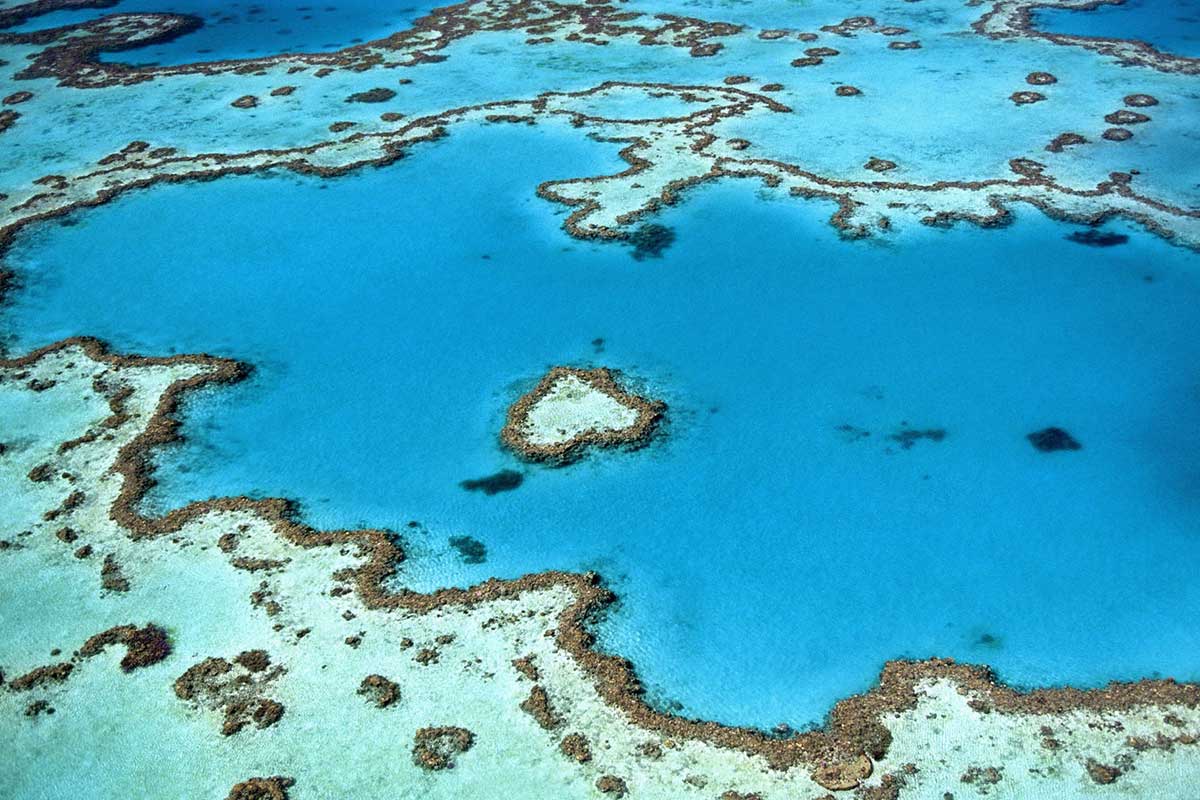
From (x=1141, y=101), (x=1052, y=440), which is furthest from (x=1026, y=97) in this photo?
(x=1052, y=440)

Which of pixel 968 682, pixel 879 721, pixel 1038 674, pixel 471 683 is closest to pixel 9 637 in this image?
pixel 471 683

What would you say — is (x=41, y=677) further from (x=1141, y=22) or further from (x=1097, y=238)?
(x=1141, y=22)

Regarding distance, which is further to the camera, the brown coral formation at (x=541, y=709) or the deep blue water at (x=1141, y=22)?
the deep blue water at (x=1141, y=22)

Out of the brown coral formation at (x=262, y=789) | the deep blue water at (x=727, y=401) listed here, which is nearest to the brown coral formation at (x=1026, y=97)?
the deep blue water at (x=727, y=401)

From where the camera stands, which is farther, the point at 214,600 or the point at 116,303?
the point at 116,303

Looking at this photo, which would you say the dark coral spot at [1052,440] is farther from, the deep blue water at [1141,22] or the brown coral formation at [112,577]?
the deep blue water at [1141,22]

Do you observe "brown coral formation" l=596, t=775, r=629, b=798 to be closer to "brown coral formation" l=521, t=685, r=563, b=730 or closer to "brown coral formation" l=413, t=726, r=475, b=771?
"brown coral formation" l=521, t=685, r=563, b=730

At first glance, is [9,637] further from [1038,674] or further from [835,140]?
[835,140]
